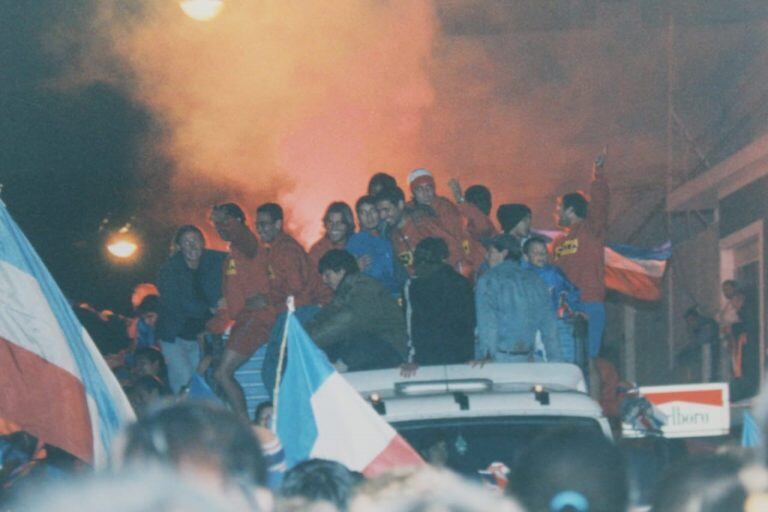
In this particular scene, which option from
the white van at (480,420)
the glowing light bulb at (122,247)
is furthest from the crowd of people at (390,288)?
the glowing light bulb at (122,247)

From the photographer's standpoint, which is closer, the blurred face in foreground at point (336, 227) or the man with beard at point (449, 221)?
the blurred face in foreground at point (336, 227)

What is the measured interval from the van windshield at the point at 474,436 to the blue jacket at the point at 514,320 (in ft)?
7.64

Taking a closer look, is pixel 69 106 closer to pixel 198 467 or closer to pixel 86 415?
pixel 86 415

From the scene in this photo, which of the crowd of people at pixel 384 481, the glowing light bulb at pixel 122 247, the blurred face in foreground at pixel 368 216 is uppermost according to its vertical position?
the glowing light bulb at pixel 122 247

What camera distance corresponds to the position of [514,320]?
8078 millimetres

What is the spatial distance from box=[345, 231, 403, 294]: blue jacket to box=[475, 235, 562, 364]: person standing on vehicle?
111 centimetres

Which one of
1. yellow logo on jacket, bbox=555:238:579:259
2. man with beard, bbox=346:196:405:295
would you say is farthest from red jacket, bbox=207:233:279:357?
yellow logo on jacket, bbox=555:238:579:259

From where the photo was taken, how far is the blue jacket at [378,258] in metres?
9.16

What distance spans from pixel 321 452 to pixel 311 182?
11.3 meters

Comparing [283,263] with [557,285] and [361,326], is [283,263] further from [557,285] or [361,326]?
[557,285]

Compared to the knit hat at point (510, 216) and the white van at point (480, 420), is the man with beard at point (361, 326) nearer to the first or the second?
the knit hat at point (510, 216)

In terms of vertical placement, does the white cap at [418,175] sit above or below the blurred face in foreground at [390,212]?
above

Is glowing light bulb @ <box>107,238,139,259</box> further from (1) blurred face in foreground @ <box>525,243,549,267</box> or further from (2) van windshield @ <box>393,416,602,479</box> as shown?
(2) van windshield @ <box>393,416,602,479</box>

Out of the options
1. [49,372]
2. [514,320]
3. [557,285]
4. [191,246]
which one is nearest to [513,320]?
[514,320]
